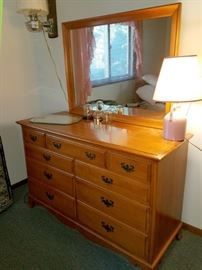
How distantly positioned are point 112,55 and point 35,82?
39.2 inches

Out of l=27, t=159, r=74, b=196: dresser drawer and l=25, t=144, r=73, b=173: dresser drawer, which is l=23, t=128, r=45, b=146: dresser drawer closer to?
l=25, t=144, r=73, b=173: dresser drawer

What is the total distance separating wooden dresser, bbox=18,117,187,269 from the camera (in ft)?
4.50

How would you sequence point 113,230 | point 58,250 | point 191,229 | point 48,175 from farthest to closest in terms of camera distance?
1. point 48,175
2. point 191,229
3. point 58,250
4. point 113,230

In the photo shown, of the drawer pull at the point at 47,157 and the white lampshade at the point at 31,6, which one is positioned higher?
the white lampshade at the point at 31,6

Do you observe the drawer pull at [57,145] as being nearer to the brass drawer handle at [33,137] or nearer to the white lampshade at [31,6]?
the brass drawer handle at [33,137]

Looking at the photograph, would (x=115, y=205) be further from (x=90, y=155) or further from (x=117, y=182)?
(x=90, y=155)

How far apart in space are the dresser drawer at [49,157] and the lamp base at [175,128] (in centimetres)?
71

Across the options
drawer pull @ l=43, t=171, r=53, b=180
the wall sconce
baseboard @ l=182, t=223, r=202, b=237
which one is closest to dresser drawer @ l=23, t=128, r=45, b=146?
drawer pull @ l=43, t=171, r=53, b=180

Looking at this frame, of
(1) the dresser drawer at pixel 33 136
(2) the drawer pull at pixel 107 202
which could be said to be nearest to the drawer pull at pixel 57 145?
(1) the dresser drawer at pixel 33 136

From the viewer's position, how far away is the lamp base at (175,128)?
143 centimetres

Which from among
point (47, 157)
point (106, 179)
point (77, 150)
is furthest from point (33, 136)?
point (106, 179)

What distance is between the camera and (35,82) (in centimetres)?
254

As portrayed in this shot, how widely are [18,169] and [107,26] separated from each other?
1.72 meters

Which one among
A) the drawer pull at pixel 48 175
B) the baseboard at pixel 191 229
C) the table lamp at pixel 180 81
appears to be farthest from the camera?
the drawer pull at pixel 48 175
